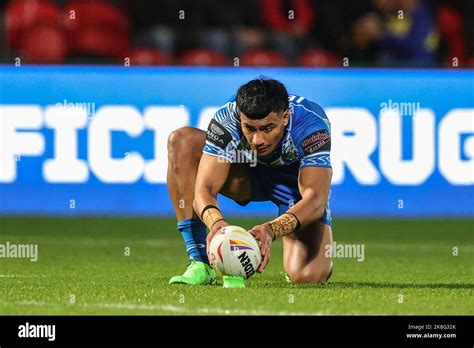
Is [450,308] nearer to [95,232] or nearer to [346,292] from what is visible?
[346,292]

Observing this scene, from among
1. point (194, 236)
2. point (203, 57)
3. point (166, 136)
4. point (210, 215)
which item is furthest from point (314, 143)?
point (203, 57)

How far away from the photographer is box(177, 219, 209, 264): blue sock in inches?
414

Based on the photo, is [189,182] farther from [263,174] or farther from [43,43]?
[43,43]

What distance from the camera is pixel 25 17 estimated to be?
18.6 metres

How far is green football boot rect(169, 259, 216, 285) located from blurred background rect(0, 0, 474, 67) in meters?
7.84

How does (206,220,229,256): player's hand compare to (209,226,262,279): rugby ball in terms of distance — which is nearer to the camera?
(209,226,262,279): rugby ball

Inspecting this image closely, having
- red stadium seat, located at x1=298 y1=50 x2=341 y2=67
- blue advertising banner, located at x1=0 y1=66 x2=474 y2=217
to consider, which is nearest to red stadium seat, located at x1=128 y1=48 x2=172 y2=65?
blue advertising banner, located at x1=0 y1=66 x2=474 y2=217

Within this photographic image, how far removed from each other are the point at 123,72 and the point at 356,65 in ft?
10.3

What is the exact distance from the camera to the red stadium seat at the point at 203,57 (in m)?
18.3

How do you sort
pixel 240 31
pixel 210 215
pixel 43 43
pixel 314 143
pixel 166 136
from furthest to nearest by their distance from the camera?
1. pixel 240 31
2. pixel 43 43
3. pixel 166 136
4. pixel 314 143
5. pixel 210 215

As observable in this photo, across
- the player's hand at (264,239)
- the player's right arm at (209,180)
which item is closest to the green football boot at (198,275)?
the player's right arm at (209,180)

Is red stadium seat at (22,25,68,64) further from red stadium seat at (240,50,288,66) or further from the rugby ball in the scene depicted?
the rugby ball

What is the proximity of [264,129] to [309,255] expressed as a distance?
1508 mm

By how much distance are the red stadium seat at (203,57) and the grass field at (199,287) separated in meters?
2.84
